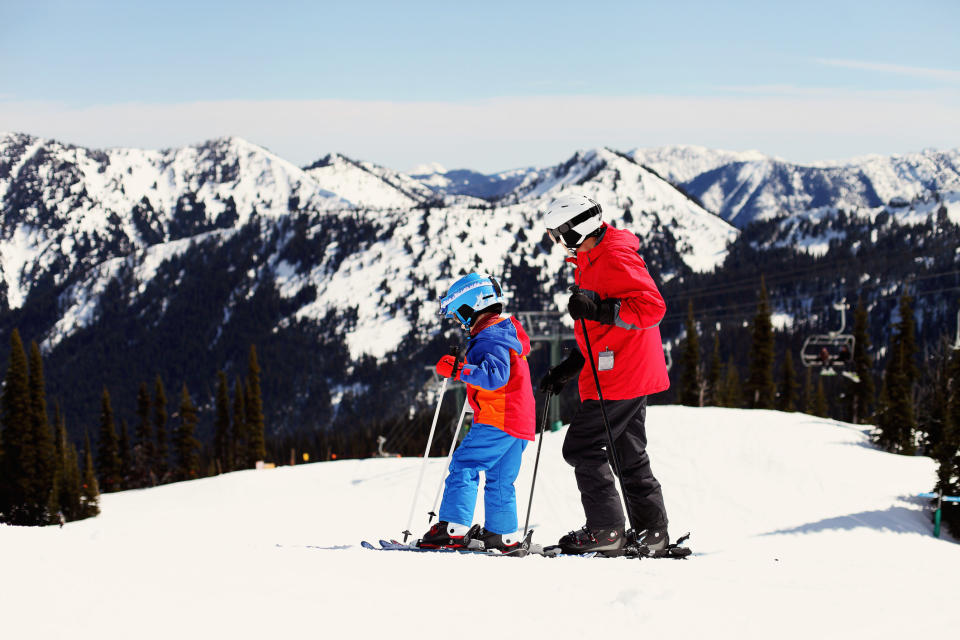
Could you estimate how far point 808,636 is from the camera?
313cm

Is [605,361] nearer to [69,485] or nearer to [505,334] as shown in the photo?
[505,334]

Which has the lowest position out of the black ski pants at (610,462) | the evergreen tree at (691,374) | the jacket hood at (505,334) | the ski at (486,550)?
the evergreen tree at (691,374)

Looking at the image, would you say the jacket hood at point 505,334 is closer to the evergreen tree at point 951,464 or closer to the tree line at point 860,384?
the evergreen tree at point 951,464

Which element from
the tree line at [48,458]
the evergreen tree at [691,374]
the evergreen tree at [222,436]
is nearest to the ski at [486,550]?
the tree line at [48,458]

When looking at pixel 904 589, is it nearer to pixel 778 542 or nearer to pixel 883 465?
pixel 778 542

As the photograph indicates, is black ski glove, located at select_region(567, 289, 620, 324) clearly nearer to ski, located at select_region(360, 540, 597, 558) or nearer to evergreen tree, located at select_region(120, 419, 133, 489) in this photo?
ski, located at select_region(360, 540, 597, 558)

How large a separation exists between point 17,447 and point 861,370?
6607cm

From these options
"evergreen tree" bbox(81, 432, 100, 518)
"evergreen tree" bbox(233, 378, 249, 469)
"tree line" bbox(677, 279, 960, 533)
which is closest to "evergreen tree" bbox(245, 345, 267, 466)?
"evergreen tree" bbox(233, 378, 249, 469)

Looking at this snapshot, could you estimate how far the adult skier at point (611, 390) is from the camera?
576 cm

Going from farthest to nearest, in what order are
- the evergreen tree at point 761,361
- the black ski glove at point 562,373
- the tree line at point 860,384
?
the evergreen tree at point 761,361 < the tree line at point 860,384 < the black ski glove at point 562,373

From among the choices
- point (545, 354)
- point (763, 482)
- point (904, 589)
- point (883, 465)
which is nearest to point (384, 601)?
point (904, 589)

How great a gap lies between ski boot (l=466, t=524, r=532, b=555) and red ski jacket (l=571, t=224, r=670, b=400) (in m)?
1.38

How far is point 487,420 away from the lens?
6324 millimetres

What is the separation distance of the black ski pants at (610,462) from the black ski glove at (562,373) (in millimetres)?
270
